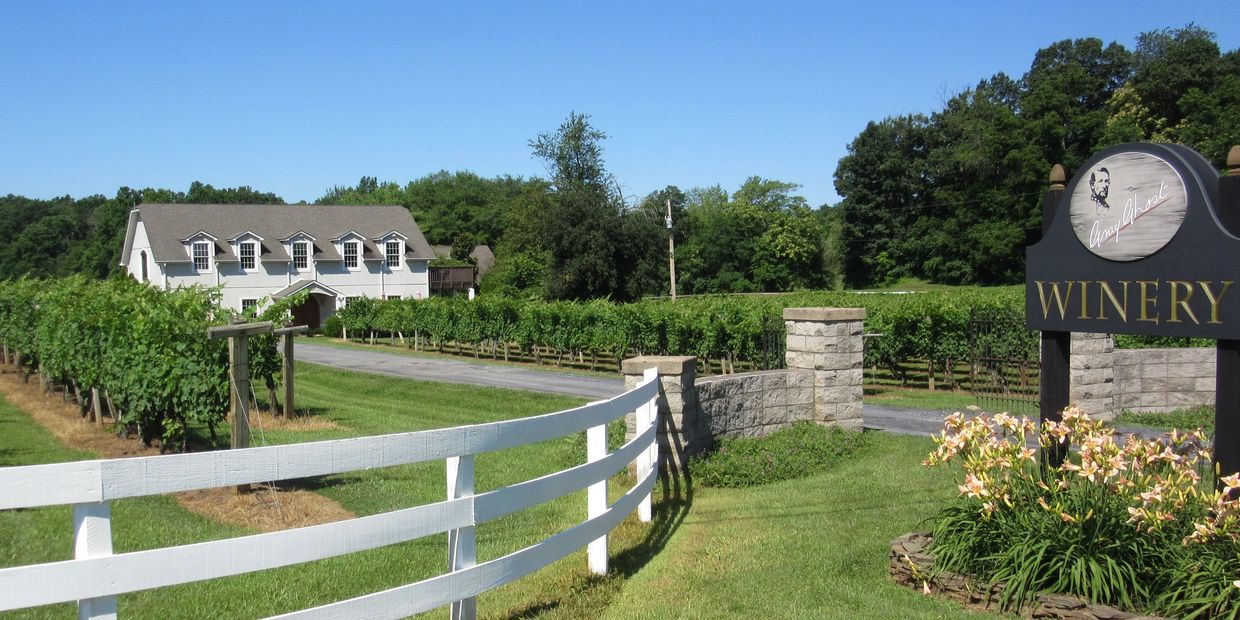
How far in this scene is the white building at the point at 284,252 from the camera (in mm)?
47906

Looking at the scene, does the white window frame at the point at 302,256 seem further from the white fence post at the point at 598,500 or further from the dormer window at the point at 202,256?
the white fence post at the point at 598,500

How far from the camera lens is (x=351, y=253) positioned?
2036 inches

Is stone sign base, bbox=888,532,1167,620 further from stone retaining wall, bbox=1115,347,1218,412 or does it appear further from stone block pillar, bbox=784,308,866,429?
stone retaining wall, bbox=1115,347,1218,412

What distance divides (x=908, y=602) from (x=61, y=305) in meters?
15.0

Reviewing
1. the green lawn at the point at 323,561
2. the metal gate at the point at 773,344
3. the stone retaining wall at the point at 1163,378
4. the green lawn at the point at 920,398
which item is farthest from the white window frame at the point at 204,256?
the stone retaining wall at the point at 1163,378

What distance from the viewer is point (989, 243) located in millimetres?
63906

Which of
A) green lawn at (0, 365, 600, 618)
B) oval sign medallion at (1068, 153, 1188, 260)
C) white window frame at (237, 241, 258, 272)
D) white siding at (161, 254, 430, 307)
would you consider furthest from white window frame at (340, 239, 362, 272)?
oval sign medallion at (1068, 153, 1188, 260)

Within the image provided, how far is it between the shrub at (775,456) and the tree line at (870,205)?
118 feet

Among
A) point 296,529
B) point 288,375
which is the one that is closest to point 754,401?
point 296,529

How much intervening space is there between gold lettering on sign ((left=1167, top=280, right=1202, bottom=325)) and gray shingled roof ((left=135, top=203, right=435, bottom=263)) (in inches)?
1893

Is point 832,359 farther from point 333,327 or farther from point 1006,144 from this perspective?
point 1006,144

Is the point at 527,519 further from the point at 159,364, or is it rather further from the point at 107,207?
the point at 107,207

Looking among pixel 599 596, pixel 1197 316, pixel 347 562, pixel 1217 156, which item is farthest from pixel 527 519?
pixel 1217 156

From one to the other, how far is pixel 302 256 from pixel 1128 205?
4825 centimetres
